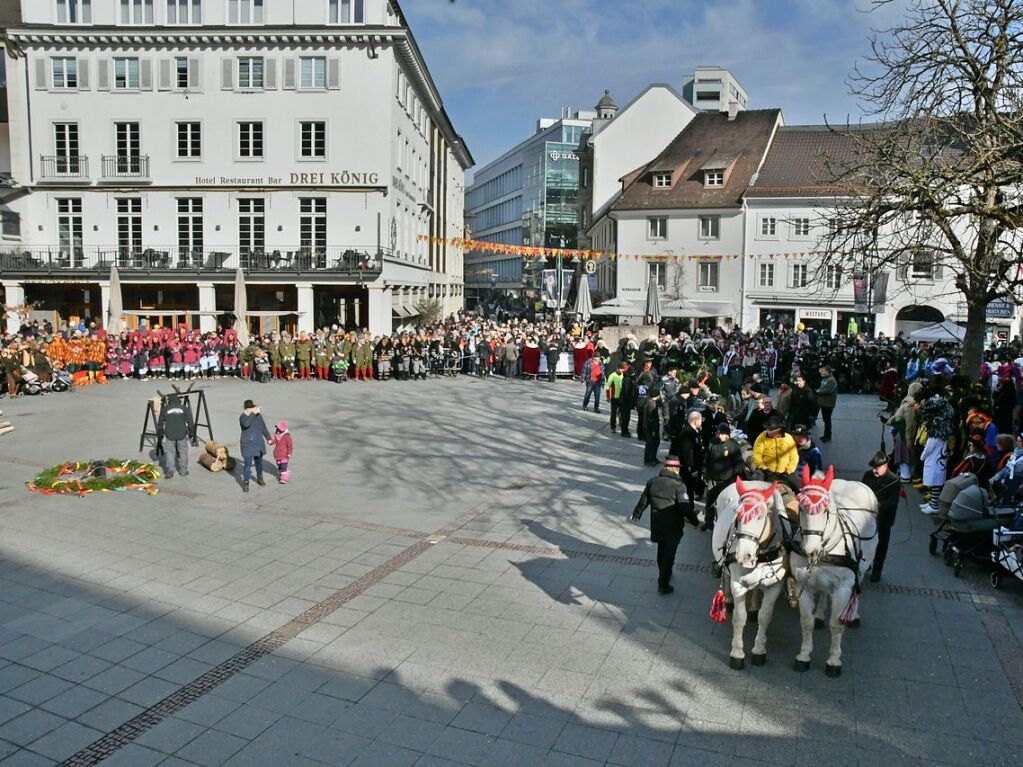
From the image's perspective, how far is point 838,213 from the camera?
49.5 feet

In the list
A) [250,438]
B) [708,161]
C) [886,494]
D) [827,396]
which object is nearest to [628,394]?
[827,396]

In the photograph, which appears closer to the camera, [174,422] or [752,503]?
[752,503]

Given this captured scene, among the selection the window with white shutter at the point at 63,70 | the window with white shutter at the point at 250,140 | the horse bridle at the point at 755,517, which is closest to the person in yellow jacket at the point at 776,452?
the horse bridle at the point at 755,517

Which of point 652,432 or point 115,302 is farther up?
point 115,302

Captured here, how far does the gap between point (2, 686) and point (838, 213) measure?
45.9 feet

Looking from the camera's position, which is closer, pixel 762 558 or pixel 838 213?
pixel 762 558

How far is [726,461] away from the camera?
10.9m

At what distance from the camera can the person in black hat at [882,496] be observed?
9297 millimetres

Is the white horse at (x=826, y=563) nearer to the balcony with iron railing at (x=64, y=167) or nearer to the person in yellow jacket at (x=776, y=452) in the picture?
the person in yellow jacket at (x=776, y=452)

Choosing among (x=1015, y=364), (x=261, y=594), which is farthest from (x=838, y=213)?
(x=261, y=594)

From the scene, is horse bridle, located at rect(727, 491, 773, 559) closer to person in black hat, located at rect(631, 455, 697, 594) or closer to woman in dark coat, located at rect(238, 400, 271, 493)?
person in black hat, located at rect(631, 455, 697, 594)

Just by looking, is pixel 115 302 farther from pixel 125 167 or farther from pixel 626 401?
pixel 626 401

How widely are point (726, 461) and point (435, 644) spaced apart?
4.84m

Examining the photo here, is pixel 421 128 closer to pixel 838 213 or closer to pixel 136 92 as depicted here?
pixel 136 92
